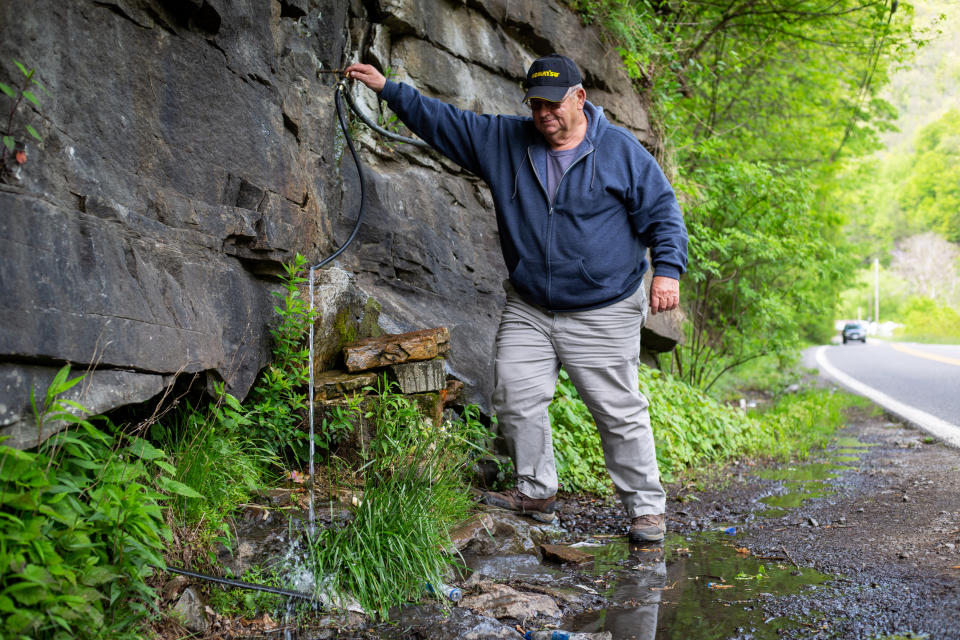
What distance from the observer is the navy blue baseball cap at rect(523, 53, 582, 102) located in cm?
439

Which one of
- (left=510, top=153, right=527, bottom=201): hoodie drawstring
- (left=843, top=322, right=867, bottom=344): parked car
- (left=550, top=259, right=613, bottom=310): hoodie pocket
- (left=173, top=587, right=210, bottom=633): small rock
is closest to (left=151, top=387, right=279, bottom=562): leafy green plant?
(left=173, top=587, right=210, bottom=633): small rock

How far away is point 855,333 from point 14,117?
53966 mm

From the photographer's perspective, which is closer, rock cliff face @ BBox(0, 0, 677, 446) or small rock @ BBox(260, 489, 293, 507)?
rock cliff face @ BBox(0, 0, 677, 446)

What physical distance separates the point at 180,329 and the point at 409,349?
1.46m

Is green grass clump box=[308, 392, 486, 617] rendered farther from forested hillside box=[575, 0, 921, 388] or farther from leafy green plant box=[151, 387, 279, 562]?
forested hillside box=[575, 0, 921, 388]

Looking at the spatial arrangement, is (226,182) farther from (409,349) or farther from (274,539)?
(274,539)

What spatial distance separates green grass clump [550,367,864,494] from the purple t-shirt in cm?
209

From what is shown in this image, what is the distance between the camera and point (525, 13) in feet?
24.7

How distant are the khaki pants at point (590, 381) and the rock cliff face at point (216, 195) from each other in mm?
846

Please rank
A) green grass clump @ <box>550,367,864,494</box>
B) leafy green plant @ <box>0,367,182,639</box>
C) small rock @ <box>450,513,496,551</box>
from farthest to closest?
green grass clump @ <box>550,367,864,494</box> < small rock @ <box>450,513,496,551</box> < leafy green plant @ <box>0,367,182,639</box>

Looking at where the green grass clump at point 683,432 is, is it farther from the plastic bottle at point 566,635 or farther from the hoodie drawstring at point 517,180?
the plastic bottle at point 566,635

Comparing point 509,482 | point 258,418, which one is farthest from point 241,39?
point 509,482

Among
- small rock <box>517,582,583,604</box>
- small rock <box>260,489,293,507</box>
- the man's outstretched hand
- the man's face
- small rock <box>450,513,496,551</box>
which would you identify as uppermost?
the man's outstretched hand

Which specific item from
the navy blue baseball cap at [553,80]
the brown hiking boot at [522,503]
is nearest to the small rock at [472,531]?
the brown hiking boot at [522,503]
